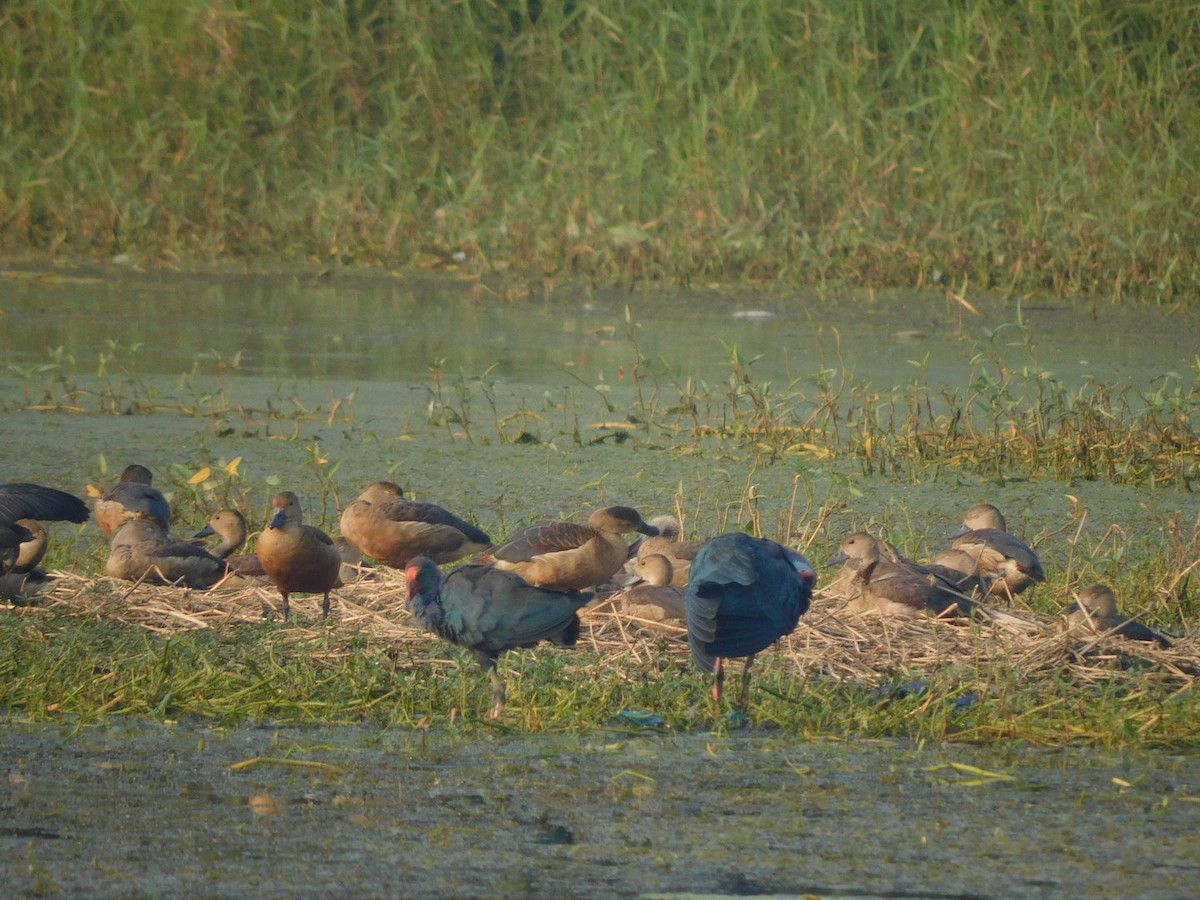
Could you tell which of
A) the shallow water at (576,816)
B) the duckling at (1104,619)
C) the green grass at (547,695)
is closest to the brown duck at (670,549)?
the green grass at (547,695)

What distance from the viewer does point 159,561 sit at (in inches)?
217

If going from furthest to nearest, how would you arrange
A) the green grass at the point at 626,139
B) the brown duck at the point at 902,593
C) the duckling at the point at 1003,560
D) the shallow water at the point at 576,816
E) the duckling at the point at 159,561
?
the green grass at the point at 626,139 → the duckling at the point at 1003,560 → the duckling at the point at 159,561 → the brown duck at the point at 902,593 → the shallow water at the point at 576,816

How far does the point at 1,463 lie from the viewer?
7.36 metres

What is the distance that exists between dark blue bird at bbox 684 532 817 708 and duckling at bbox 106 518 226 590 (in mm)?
1702

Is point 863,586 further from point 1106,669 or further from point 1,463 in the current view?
point 1,463

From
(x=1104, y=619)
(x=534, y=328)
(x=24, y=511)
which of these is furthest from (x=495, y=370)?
(x=1104, y=619)

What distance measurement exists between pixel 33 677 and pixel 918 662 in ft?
7.26

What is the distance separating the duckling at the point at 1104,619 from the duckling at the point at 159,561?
2462 millimetres

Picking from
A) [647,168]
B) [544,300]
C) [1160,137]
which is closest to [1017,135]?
[1160,137]

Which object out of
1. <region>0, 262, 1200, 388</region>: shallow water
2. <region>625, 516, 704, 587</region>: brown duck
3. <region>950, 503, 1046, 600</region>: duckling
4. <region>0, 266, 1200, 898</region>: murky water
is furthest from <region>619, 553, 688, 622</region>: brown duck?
<region>0, 262, 1200, 388</region>: shallow water

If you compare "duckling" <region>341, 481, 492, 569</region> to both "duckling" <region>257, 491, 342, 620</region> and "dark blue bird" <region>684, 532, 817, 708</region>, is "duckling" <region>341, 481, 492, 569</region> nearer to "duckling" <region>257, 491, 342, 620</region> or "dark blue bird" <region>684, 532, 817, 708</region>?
"duckling" <region>257, 491, 342, 620</region>

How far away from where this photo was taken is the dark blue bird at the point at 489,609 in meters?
4.53

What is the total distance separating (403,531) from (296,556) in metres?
0.70

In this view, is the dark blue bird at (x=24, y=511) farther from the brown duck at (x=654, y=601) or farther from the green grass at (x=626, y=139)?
the green grass at (x=626, y=139)
